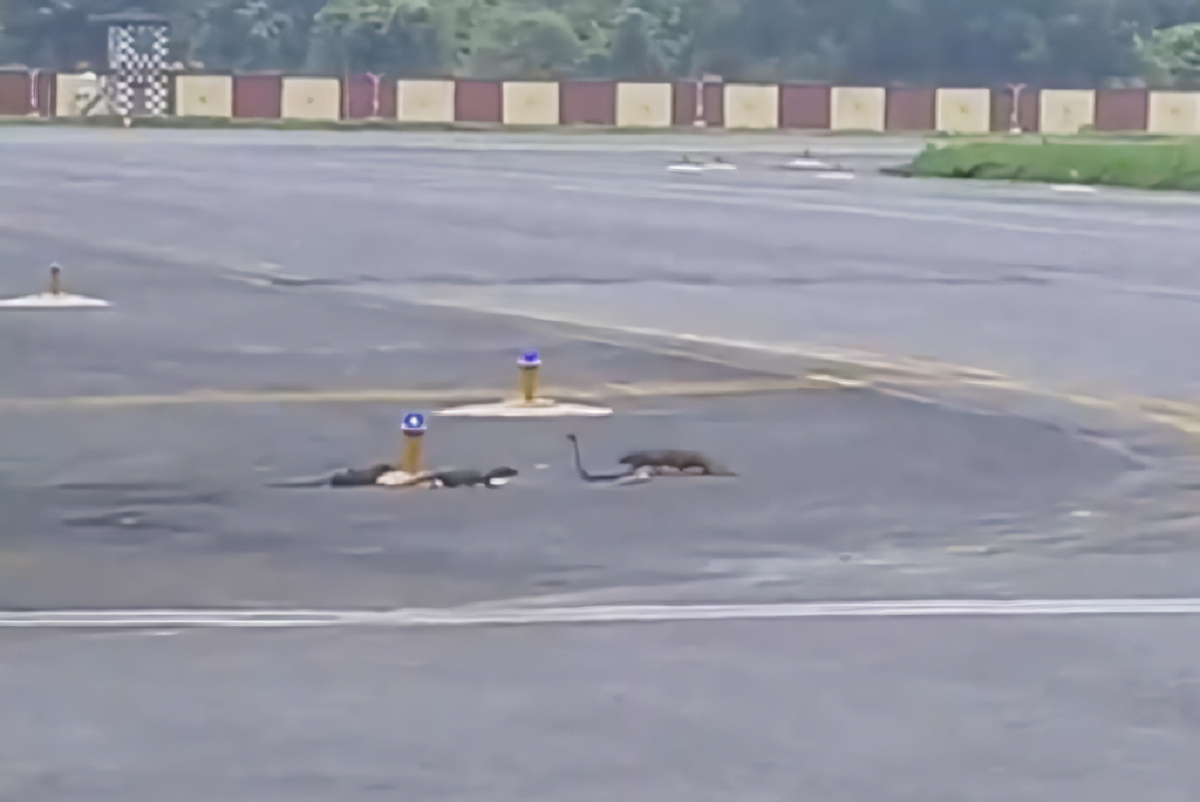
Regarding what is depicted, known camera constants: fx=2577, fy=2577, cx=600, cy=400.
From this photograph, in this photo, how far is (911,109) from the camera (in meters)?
67.4

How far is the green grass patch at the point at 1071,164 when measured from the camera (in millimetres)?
36625

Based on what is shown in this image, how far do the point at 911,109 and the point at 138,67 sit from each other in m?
21.8

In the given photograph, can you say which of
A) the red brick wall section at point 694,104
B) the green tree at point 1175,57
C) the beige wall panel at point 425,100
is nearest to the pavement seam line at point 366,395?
the red brick wall section at point 694,104

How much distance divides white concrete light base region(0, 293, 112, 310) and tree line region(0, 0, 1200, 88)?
211 feet

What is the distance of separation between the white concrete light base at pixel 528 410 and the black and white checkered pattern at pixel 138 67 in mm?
59263

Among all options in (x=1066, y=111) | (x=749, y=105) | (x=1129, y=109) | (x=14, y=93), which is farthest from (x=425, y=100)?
(x=1129, y=109)

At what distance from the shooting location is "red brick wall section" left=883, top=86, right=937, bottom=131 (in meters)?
67.2

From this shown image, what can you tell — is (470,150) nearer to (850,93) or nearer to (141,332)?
(850,93)

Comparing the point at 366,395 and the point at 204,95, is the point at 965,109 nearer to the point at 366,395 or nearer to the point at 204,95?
the point at 204,95

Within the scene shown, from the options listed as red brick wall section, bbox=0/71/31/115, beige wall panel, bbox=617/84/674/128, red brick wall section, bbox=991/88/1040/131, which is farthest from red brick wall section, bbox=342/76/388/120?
red brick wall section, bbox=991/88/1040/131

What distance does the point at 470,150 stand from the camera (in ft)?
159

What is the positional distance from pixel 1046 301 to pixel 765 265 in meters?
3.98

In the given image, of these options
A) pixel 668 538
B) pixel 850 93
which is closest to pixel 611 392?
pixel 668 538

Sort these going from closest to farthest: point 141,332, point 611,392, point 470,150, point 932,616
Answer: point 932,616 < point 611,392 < point 141,332 < point 470,150
